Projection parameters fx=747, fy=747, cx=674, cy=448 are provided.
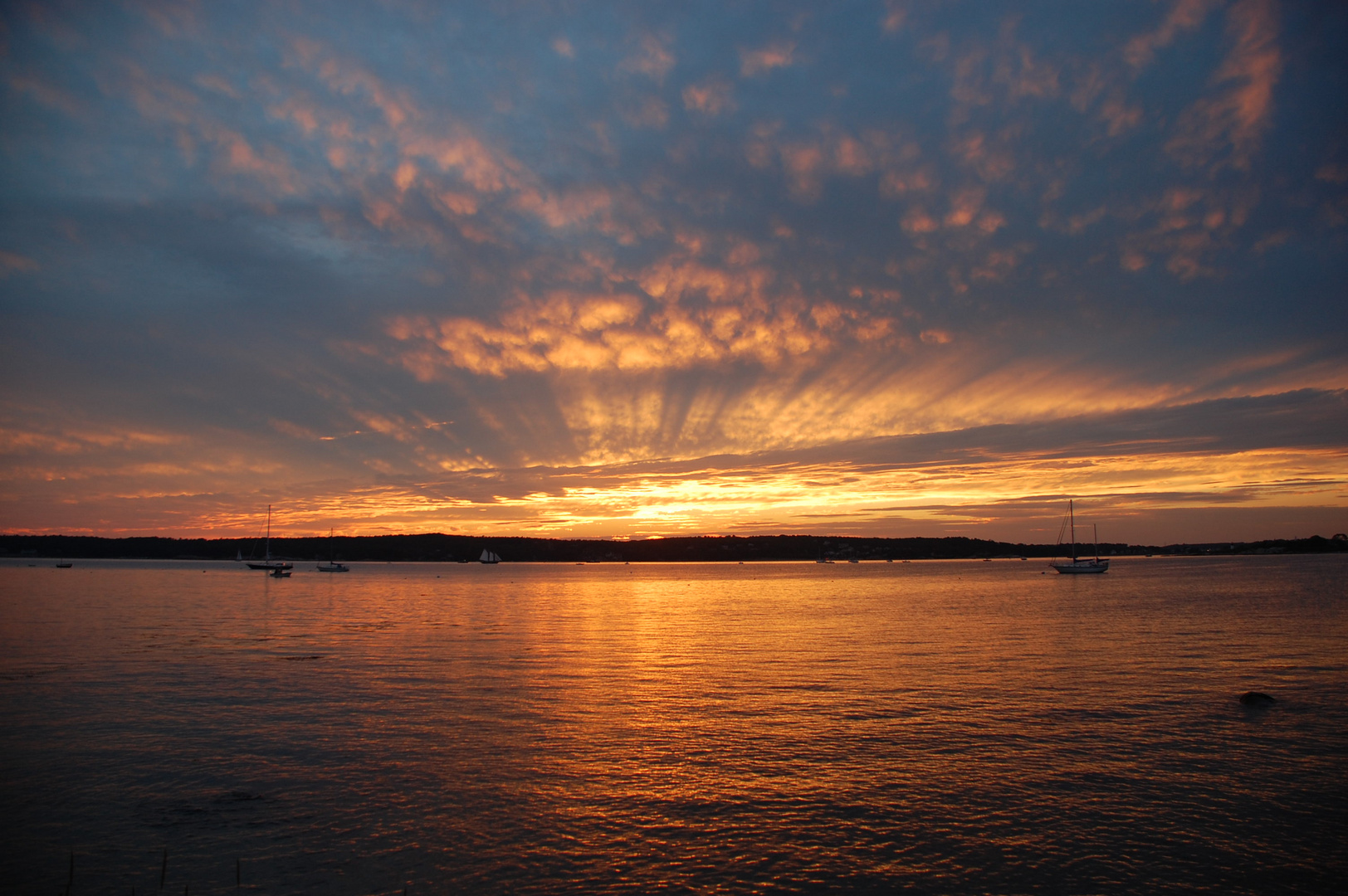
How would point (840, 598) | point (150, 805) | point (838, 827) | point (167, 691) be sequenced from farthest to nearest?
point (840, 598) < point (167, 691) < point (150, 805) < point (838, 827)

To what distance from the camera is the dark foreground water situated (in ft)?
49.1

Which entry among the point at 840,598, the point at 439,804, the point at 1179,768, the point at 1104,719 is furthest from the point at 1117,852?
the point at 840,598

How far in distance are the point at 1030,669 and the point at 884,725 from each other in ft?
54.3

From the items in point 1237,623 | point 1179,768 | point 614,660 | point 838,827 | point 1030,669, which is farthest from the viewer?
point 1237,623

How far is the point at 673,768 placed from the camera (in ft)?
68.9

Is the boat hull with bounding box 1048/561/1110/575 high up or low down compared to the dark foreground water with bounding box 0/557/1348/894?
down

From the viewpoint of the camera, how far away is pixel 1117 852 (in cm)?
1553

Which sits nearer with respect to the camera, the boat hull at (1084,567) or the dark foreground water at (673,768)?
the dark foreground water at (673,768)

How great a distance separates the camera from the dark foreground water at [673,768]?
1498 centimetres

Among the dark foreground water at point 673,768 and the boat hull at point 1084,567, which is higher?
the dark foreground water at point 673,768

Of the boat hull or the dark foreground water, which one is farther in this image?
the boat hull

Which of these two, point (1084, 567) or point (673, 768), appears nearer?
point (673, 768)

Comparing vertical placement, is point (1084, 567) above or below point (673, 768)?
below

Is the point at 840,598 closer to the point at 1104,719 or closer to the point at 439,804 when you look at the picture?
the point at 1104,719
